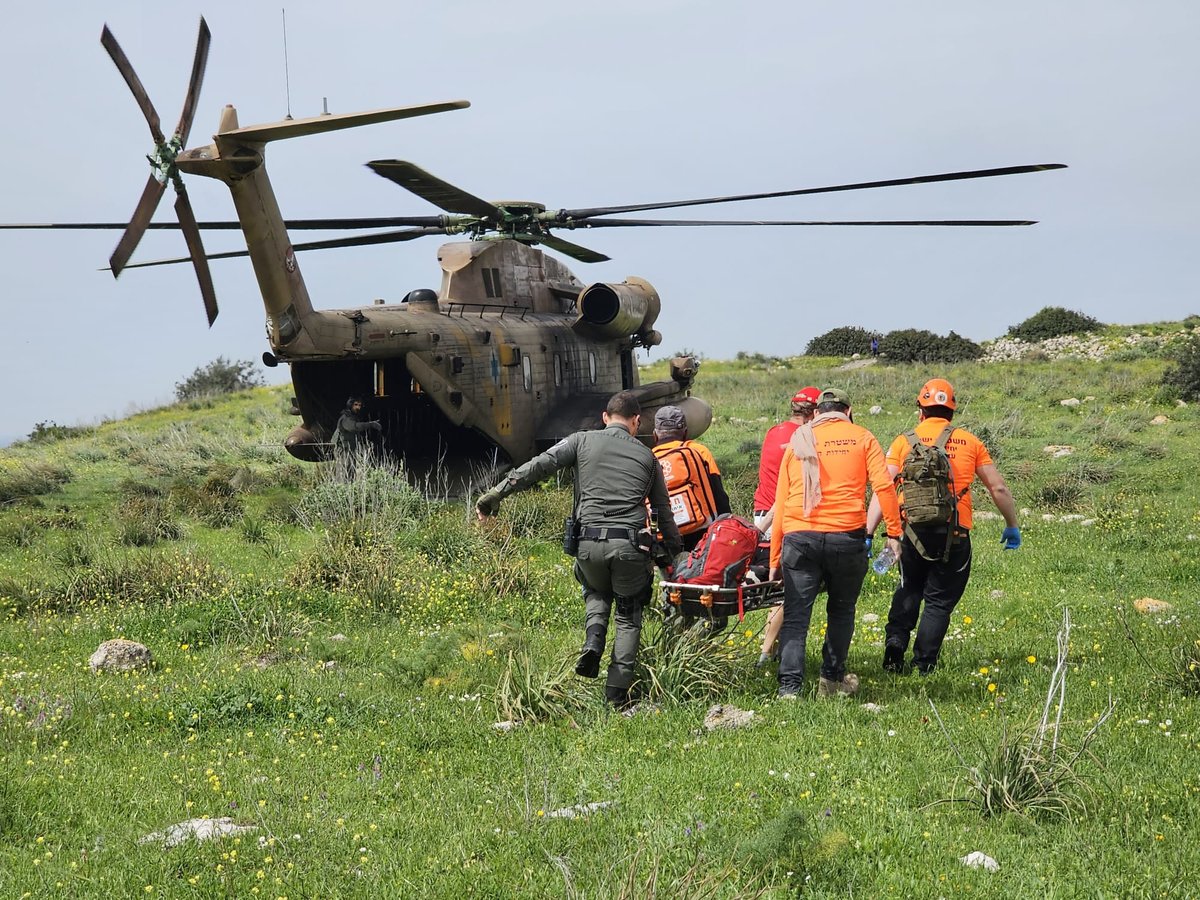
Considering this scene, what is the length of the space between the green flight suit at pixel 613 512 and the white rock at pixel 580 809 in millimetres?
1722

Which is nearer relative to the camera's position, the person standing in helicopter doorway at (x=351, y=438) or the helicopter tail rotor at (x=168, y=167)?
the helicopter tail rotor at (x=168, y=167)

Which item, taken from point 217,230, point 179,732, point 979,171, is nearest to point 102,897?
point 179,732

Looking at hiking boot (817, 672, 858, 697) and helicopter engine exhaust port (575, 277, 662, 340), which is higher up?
helicopter engine exhaust port (575, 277, 662, 340)

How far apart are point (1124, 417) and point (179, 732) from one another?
78.0ft

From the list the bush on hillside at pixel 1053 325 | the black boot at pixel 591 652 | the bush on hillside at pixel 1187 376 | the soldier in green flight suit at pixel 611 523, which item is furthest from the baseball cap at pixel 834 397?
the bush on hillside at pixel 1053 325

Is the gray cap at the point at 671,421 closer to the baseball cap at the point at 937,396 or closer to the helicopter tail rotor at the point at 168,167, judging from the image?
the baseball cap at the point at 937,396

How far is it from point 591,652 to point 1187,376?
25987mm

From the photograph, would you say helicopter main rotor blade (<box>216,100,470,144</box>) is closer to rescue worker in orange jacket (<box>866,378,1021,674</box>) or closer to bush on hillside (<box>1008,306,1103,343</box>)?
rescue worker in orange jacket (<box>866,378,1021,674</box>)

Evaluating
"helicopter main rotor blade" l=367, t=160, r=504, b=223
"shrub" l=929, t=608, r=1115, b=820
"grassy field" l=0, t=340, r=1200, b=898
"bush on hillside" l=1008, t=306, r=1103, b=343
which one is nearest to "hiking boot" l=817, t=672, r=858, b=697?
"grassy field" l=0, t=340, r=1200, b=898

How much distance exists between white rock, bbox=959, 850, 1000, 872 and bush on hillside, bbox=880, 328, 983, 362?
4702cm

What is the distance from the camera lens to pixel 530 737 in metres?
6.80

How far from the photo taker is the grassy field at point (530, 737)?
4.76m

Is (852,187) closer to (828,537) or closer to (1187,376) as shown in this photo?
(828,537)

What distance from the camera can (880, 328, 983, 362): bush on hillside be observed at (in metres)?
50.6
